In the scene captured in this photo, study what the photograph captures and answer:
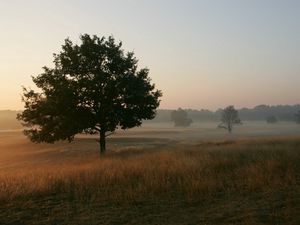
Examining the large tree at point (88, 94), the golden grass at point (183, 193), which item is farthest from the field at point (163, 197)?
the large tree at point (88, 94)

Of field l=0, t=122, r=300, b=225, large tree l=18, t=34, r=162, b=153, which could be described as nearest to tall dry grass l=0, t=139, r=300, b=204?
field l=0, t=122, r=300, b=225

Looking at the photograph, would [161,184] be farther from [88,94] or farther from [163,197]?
[88,94]

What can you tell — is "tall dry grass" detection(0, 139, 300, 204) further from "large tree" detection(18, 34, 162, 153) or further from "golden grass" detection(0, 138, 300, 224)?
"large tree" detection(18, 34, 162, 153)

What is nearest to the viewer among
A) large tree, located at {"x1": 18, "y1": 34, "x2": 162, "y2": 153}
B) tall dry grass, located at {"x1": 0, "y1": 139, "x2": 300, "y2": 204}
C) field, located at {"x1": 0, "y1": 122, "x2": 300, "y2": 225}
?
field, located at {"x1": 0, "y1": 122, "x2": 300, "y2": 225}

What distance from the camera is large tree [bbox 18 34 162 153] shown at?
1190 inches

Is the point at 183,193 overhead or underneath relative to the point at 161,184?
underneath

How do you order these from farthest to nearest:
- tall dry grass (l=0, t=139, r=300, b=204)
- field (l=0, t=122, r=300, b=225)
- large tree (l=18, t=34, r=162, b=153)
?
1. large tree (l=18, t=34, r=162, b=153)
2. tall dry grass (l=0, t=139, r=300, b=204)
3. field (l=0, t=122, r=300, b=225)

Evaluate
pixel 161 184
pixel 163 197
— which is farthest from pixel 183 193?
pixel 161 184

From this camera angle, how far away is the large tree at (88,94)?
30.2 metres

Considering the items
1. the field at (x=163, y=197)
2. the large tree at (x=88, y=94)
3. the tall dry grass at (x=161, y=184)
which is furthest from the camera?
the large tree at (x=88, y=94)

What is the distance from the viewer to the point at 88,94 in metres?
30.2

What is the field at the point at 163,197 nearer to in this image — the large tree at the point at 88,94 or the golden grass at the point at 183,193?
the golden grass at the point at 183,193

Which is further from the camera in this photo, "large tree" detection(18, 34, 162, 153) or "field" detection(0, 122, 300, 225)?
"large tree" detection(18, 34, 162, 153)

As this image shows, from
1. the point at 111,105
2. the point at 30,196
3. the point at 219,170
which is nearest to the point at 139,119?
the point at 111,105
